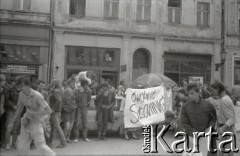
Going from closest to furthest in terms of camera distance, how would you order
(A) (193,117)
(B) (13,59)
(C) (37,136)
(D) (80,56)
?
(A) (193,117) < (C) (37,136) < (B) (13,59) < (D) (80,56)

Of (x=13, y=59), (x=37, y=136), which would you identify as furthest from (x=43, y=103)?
(x=13, y=59)

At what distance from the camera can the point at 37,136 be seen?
20.4 feet

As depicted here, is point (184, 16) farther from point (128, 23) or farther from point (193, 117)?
point (193, 117)

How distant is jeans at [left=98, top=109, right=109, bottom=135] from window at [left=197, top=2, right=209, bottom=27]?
43.8ft

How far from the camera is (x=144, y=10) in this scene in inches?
806

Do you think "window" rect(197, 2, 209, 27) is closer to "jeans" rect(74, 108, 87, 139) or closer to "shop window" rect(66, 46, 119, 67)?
"shop window" rect(66, 46, 119, 67)

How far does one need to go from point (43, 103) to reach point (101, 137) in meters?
4.14

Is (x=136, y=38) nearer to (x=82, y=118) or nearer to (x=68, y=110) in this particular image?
(x=82, y=118)

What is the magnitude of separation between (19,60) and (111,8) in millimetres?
6070

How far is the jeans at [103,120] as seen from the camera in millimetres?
10039

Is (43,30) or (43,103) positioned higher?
(43,30)

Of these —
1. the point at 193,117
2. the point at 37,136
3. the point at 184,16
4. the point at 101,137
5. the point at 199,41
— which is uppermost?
the point at 184,16

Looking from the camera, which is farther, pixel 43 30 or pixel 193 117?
pixel 43 30

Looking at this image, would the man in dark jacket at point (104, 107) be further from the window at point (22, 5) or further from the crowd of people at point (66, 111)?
the window at point (22, 5)
